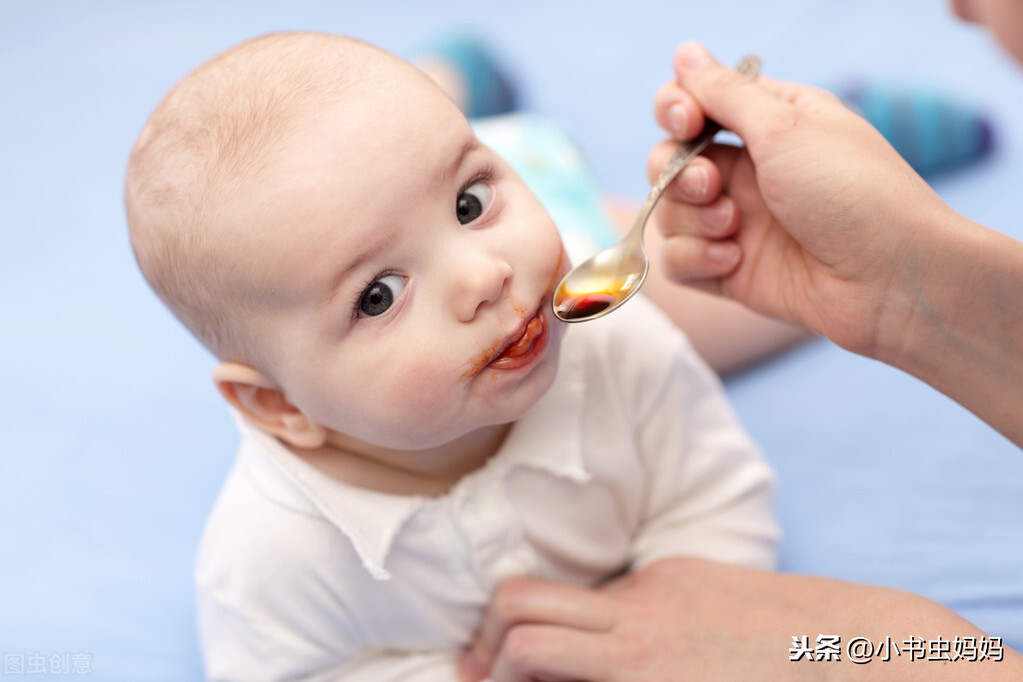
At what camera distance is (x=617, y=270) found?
0.89 metres

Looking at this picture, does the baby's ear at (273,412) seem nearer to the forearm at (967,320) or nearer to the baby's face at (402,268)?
the baby's face at (402,268)

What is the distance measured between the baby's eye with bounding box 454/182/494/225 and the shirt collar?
0.23 meters

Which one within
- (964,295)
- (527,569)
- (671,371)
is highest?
(964,295)

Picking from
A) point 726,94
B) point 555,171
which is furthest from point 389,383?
point 555,171

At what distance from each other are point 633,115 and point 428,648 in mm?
1155

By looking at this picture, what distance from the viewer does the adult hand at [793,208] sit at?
842 mm

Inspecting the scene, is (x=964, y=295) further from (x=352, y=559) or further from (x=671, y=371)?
(x=352, y=559)

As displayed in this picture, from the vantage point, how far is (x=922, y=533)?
1140 mm

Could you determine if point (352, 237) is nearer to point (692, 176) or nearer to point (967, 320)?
point (692, 176)

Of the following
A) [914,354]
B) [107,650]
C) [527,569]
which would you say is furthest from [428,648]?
[914,354]

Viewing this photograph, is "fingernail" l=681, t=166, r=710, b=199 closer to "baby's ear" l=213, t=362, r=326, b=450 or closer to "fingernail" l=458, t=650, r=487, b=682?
"baby's ear" l=213, t=362, r=326, b=450

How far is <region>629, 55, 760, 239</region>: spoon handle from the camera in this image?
2.95 ft

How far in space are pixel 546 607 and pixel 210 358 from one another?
73 centimetres

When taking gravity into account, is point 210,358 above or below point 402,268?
below
